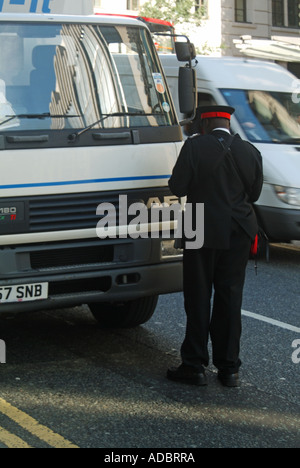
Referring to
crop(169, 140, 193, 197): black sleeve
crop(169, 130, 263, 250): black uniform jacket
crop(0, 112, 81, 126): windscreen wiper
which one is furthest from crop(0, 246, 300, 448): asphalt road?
crop(0, 112, 81, 126): windscreen wiper

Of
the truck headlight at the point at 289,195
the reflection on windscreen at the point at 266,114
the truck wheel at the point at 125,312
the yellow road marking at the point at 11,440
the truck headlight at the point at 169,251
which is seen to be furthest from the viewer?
the reflection on windscreen at the point at 266,114

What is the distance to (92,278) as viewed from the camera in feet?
21.8

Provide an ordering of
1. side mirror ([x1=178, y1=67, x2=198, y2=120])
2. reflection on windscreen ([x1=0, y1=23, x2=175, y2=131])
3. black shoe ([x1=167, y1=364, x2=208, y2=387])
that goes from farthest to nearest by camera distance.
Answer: side mirror ([x1=178, y1=67, x2=198, y2=120]) < reflection on windscreen ([x1=0, y1=23, x2=175, y2=131]) < black shoe ([x1=167, y1=364, x2=208, y2=387])

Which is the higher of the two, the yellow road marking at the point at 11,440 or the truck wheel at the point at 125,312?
the yellow road marking at the point at 11,440

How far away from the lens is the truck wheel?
7.57 metres

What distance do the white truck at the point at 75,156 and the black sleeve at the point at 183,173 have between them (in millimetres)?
544

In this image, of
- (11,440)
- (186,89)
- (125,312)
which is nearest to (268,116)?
(186,89)

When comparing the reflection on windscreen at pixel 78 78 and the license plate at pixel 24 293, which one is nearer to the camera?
the license plate at pixel 24 293

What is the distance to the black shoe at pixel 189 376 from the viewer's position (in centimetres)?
630

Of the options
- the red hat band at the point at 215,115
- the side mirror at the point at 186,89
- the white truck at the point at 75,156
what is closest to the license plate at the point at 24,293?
the white truck at the point at 75,156

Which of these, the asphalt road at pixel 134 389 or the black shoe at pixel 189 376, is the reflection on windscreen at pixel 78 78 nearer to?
the asphalt road at pixel 134 389

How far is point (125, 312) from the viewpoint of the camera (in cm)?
768

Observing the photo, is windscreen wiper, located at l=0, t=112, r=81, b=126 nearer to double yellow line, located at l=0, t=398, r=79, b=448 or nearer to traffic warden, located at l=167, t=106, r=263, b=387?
traffic warden, located at l=167, t=106, r=263, b=387

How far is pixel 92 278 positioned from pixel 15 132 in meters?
1.15
